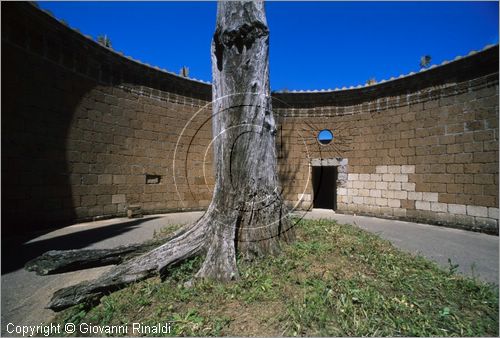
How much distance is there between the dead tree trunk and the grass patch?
329mm

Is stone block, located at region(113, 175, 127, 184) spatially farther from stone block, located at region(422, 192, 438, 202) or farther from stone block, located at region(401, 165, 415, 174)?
stone block, located at region(422, 192, 438, 202)

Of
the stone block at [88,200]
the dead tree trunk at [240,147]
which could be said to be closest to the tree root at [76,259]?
the dead tree trunk at [240,147]

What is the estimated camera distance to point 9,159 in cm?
557

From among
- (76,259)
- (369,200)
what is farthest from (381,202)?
(76,259)

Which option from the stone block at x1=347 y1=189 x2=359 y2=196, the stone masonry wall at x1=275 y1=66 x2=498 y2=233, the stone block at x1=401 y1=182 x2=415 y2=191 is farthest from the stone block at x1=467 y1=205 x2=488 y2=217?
the stone block at x1=347 y1=189 x2=359 y2=196

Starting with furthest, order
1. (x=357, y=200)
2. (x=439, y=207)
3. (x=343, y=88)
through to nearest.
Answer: (x=343, y=88), (x=357, y=200), (x=439, y=207)

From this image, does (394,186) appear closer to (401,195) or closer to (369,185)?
(401,195)

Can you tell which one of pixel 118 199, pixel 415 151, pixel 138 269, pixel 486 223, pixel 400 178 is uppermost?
pixel 415 151

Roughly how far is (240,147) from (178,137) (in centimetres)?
667

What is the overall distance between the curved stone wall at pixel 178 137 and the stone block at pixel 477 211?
36 mm

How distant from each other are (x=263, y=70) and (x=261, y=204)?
187cm

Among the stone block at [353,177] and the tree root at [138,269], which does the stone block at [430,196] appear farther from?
the tree root at [138,269]

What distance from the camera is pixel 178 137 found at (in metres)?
9.35

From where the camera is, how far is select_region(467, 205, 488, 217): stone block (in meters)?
6.47
